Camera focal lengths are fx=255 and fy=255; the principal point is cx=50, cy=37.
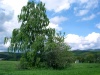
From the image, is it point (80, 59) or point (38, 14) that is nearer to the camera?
point (38, 14)

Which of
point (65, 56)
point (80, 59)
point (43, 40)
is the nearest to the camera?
point (43, 40)

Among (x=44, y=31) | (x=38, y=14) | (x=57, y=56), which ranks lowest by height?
(x=57, y=56)

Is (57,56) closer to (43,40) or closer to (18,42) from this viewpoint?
(43,40)

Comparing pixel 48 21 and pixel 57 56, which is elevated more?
pixel 48 21

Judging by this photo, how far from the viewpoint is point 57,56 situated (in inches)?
2163

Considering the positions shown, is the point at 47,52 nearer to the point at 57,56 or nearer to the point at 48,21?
the point at 57,56

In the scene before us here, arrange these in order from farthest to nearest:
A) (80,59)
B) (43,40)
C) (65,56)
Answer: (80,59), (65,56), (43,40)

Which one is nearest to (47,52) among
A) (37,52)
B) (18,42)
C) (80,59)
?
(37,52)

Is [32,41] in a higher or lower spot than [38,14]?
lower

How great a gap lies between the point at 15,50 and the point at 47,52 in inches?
263

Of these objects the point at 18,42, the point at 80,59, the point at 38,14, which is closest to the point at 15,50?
the point at 18,42

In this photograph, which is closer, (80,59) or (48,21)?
(48,21)

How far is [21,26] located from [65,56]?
1190 centimetres

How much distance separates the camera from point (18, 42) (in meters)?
Answer: 52.8
